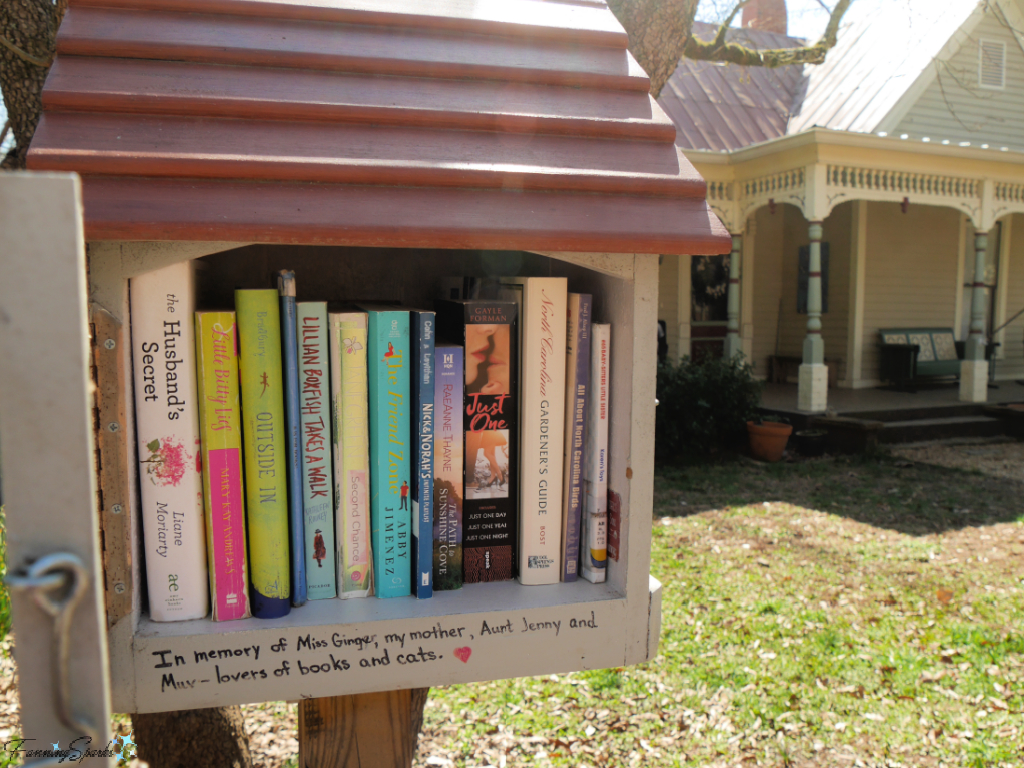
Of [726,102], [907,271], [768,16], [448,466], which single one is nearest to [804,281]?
[907,271]

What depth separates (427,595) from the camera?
4.32 ft

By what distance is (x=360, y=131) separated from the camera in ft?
3.77

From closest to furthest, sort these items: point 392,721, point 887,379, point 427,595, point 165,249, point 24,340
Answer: point 24,340 → point 165,249 → point 427,595 → point 392,721 → point 887,379

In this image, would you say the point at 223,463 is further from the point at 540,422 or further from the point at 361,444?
the point at 540,422

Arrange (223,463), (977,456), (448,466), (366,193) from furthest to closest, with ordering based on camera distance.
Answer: (977,456)
(448,466)
(223,463)
(366,193)

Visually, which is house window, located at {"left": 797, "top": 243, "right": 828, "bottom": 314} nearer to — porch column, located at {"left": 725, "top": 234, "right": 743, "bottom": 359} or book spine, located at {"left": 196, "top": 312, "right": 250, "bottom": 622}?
porch column, located at {"left": 725, "top": 234, "right": 743, "bottom": 359}

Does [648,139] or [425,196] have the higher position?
[648,139]

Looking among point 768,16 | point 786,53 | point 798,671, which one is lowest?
point 798,671

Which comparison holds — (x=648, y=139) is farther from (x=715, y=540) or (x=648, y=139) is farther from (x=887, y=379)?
(x=887, y=379)

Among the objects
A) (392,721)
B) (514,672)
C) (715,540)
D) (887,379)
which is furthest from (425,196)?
(887,379)

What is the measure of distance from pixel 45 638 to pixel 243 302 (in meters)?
0.68

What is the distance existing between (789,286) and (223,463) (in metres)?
12.7

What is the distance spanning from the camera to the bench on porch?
1111cm

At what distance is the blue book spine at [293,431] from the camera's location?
3.94 feet
